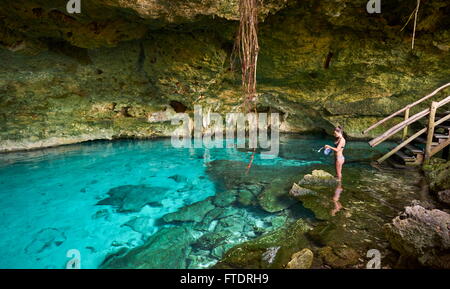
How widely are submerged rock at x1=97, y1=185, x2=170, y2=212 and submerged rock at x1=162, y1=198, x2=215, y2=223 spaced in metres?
0.87

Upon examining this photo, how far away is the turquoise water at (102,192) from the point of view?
164 inches

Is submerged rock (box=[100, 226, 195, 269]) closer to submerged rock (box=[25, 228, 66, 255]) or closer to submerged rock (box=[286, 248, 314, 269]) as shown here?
submerged rock (box=[25, 228, 66, 255])

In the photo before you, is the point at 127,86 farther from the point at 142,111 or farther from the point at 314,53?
the point at 314,53

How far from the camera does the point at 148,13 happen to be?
17.5 feet

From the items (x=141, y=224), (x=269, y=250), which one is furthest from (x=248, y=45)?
(x=141, y=224)

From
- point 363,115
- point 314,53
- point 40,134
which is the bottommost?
point 40,134

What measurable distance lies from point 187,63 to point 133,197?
507 centimetres

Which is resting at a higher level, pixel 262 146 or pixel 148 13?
pixel 148 13

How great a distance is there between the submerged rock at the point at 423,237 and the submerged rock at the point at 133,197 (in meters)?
4.87

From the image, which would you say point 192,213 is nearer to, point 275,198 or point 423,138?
point 275,198

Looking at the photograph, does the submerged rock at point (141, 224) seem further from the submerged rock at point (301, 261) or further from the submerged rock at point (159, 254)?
the submerged rock at point (301, 261)

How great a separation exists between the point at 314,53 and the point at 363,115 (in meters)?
5.89

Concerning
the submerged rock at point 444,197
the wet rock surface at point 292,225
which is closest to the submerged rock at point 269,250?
the wet rock surface at point 292,225
